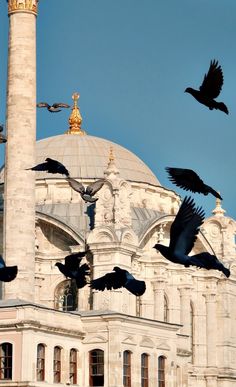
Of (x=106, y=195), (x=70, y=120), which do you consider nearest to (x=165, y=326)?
(x=106, y=195)

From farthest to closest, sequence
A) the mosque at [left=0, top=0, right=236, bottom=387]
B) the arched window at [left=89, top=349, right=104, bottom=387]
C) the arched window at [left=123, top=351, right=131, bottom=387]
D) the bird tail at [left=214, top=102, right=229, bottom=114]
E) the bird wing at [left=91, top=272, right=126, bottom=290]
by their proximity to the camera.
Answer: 1. the arched window at [left=123, top=351, right=131, bottom=387]
2. the arched window at [left=89, top=349, right=104, bottom=387]
3. the mosque at [left=0, top=0, right=236, bottom=387]
4. the bird wing at [left=91, top=272, right=126, bottom=290]
5. the bird tail at [left=214, top=102, right=229, bottom=114]

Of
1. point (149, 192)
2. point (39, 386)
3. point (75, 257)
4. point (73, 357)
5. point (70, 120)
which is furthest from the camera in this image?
point (70, 120)

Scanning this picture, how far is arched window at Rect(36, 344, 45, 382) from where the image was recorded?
175ft

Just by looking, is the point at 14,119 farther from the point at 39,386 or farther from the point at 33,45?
the point at 39,386

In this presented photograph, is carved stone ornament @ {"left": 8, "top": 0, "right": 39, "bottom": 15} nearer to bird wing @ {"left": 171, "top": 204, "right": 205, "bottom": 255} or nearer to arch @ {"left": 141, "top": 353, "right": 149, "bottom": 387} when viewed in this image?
arch @ {"left": 141, "top": 353, "right": 149, "bottom": 387}

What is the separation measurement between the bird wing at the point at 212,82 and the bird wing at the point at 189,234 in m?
2.03

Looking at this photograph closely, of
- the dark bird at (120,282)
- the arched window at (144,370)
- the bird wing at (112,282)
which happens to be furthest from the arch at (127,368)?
the bird wing at (112,282)

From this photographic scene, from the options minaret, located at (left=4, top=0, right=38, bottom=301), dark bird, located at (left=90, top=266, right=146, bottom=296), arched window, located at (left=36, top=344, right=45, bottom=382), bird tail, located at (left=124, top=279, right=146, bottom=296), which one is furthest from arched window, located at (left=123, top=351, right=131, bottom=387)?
bird tail, located at (left=124, top=279, right=146, bottom=296)

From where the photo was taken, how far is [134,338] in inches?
2277

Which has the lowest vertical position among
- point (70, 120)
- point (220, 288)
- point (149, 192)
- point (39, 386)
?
point (39, 386)

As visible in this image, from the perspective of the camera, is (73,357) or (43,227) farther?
(43,227)

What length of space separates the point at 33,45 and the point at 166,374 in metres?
16.4

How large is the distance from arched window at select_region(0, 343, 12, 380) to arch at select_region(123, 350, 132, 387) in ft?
19.3

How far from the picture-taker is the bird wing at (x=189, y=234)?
22.2 m
